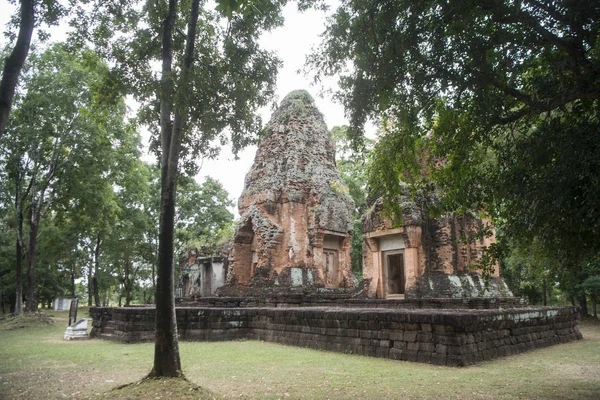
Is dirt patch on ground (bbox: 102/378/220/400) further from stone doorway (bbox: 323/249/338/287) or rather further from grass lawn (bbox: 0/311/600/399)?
stone doorway (bbox: 323/249/338/287)

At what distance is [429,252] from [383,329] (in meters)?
6.02

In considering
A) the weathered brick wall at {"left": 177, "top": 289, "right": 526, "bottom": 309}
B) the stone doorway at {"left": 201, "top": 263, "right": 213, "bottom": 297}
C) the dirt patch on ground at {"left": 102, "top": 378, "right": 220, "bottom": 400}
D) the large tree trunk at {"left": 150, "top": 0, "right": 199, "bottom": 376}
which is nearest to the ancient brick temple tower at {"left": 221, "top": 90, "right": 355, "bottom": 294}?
the weathered brick wall at {"left": 177, "top": 289, "right": 526, "bottom": 309}

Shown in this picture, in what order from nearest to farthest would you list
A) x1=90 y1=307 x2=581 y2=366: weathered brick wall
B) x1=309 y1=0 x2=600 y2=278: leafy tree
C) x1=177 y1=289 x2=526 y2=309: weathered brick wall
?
x1=309 y1=0 x2=600 y2=278: leafy tree → x1=90 y1=307 x2=581 y2=366: weathered brick wall → x1=177 y1=289 x2=526 y2=309: weathered brick wall

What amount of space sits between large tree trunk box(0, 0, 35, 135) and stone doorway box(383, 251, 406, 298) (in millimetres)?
12176

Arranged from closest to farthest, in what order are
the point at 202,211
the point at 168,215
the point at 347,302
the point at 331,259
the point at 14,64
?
the point at 14,64 < the point at 168,215 < the point at 347,302 < the point at 331,259 < the point at 202,211

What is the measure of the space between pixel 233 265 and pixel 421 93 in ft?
50.6

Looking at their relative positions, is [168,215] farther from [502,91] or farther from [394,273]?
[394,273]

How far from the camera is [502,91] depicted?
5664mm

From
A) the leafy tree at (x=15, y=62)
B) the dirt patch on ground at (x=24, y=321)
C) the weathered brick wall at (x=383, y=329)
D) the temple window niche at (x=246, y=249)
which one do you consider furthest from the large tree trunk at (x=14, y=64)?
the dirt patch on ground at (x=24, y=321)

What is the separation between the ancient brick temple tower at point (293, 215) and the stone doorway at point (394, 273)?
3.11 metres

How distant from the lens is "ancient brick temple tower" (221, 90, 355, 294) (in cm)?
1828

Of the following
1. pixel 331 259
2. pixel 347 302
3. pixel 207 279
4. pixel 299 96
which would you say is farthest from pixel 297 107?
pixel 207 279

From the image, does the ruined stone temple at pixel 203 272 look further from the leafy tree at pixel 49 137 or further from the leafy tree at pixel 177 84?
the leafy tree at pixel 177 84

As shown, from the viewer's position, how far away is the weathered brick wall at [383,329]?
290 inches
